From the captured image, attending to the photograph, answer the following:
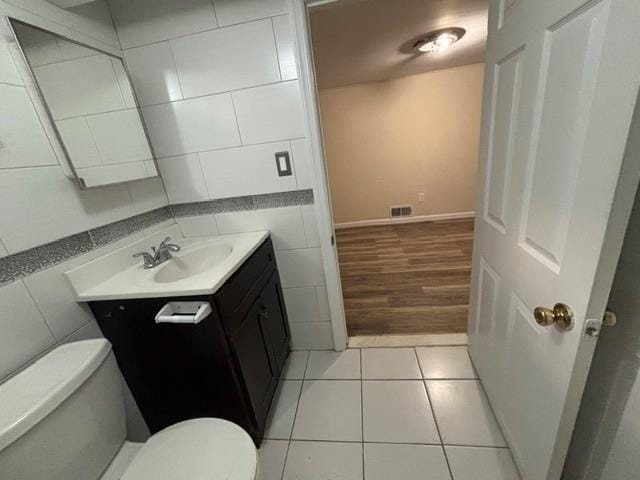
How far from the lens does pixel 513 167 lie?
83cm

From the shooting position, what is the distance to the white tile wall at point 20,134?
31.6 inches

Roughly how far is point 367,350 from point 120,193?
1619mm

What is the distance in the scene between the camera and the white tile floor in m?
1.04

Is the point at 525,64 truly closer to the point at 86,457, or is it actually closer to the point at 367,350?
the point at 367,350

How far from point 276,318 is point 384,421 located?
734mm

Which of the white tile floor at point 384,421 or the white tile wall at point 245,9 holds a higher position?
the white tile wall at point 245,9

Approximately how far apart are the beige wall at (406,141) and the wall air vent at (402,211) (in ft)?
0.23

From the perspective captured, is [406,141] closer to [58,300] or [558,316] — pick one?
[558,316]

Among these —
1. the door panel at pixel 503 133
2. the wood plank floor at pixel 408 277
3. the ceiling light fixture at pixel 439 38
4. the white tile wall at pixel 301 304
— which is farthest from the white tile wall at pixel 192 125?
the ceiling light fixture at pixel 439 38

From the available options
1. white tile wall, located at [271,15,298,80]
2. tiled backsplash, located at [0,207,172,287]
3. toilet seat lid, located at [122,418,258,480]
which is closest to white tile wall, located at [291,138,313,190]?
white tile wall, located at [271,15,298,80]

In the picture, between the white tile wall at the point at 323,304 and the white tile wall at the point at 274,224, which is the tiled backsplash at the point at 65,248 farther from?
the white tile wall at the point at 323,304

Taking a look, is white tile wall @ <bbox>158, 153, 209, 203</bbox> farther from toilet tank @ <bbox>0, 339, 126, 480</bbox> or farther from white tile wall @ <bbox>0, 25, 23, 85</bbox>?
toilet tank @ <bbox>0, 339, 126, 480</bbox>

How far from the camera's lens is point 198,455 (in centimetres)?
75

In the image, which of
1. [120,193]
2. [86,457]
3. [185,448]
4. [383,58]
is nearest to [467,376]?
[185,448]
